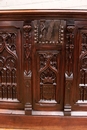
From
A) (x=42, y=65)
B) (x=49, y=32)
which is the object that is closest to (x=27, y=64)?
(x=42, y=65)

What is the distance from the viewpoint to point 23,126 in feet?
5.24

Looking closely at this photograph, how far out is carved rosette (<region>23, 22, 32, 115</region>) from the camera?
1387mm

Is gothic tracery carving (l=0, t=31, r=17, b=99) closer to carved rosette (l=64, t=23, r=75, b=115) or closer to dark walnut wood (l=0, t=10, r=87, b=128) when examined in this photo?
dark walnut wood (l=0, t=10, r=87, b=128)

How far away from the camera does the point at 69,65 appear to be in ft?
4.81

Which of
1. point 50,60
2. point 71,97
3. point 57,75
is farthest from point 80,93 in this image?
point 50,60

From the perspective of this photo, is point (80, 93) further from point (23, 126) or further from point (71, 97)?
point (23, 126)

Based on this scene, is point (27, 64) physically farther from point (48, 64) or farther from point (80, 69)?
point (80, 69)

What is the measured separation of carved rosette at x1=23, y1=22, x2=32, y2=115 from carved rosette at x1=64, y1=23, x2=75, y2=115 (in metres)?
0.25

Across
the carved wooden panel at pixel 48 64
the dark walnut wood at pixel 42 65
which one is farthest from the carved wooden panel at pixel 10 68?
the carved wooden panel at pixel 48 64

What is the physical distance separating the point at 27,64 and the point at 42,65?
0.11 metres

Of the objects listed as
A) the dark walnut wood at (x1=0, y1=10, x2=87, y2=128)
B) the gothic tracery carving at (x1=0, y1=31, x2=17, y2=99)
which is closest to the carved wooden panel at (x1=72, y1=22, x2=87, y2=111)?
the dark walnut wood at (x1=0, y1=10, x2=87, y2=128)

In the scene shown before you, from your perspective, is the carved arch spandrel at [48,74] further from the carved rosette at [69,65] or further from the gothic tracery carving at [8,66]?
the gothic tracery carving at [8,66]

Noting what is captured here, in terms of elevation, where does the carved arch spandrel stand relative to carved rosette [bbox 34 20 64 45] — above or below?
below
